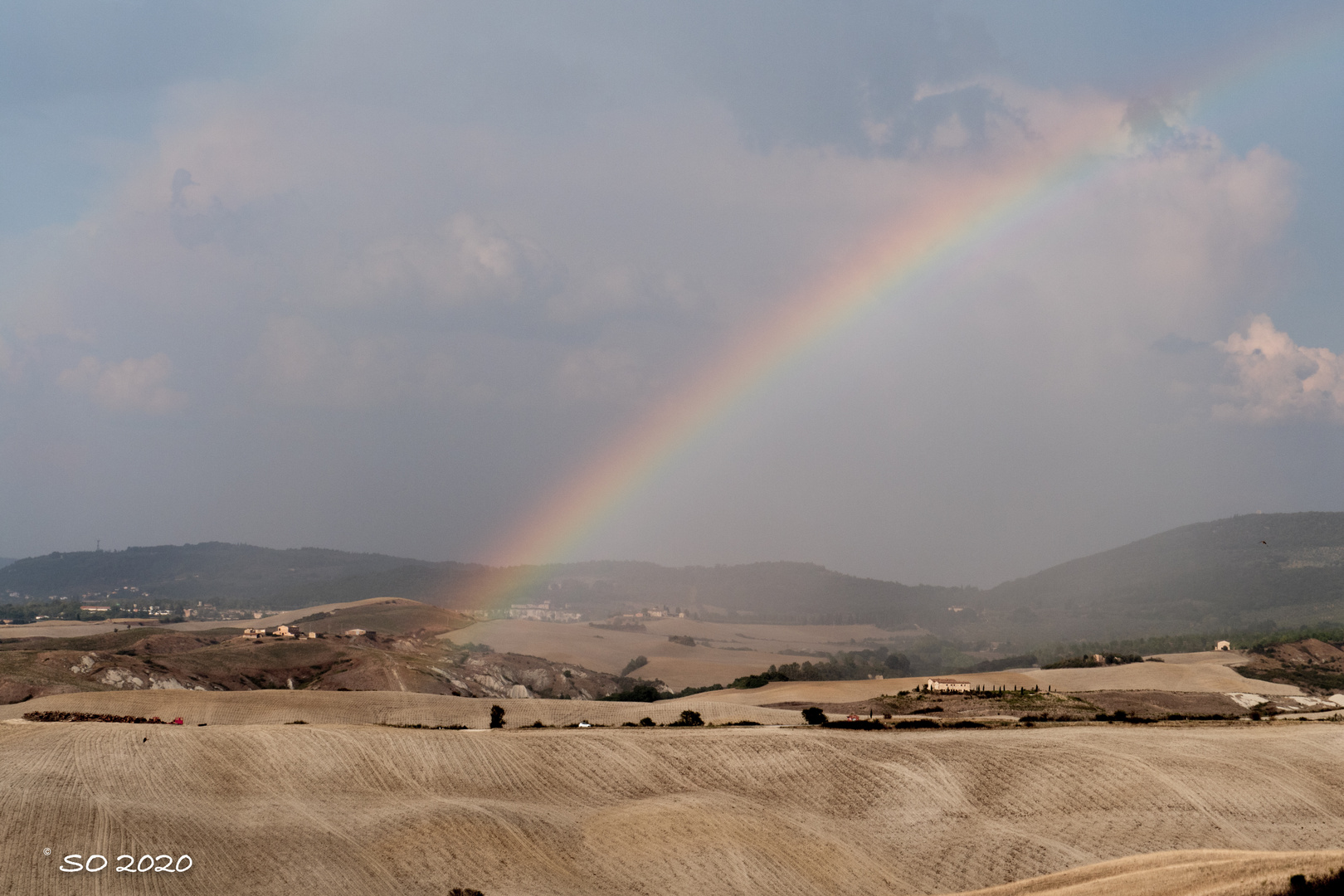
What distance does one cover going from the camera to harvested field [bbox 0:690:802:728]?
8038 cm

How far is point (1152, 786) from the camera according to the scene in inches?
1996

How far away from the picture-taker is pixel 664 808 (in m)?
46.1

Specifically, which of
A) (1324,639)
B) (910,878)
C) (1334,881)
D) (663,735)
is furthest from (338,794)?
(1324,639)

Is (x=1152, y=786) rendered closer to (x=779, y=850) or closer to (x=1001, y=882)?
(x=1001, y=882)

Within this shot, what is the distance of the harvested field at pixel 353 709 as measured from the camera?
80375 mm

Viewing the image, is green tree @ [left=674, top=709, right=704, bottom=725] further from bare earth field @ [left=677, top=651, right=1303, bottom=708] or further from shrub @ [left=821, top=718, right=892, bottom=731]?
bare earth field @ [left=677, top=651, right=1303, bottom=708]

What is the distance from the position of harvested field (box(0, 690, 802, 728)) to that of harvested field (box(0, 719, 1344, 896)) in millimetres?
17975

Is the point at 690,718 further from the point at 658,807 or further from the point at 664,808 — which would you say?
the point at 664,808

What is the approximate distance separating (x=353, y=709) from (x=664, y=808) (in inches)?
1946

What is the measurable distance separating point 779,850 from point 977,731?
29151 millimetres

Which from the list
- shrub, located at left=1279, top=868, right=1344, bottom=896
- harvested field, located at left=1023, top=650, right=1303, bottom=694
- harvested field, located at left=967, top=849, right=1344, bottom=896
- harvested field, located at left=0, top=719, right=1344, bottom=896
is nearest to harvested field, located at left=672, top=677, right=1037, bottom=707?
harvested field, located at left=1023, top=650, right=1303, bottom=694

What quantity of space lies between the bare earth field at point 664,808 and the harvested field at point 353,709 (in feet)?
55.2

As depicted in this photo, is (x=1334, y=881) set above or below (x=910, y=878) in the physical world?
above

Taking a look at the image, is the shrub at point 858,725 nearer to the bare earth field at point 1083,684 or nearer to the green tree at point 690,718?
the green tree at point 690,718
